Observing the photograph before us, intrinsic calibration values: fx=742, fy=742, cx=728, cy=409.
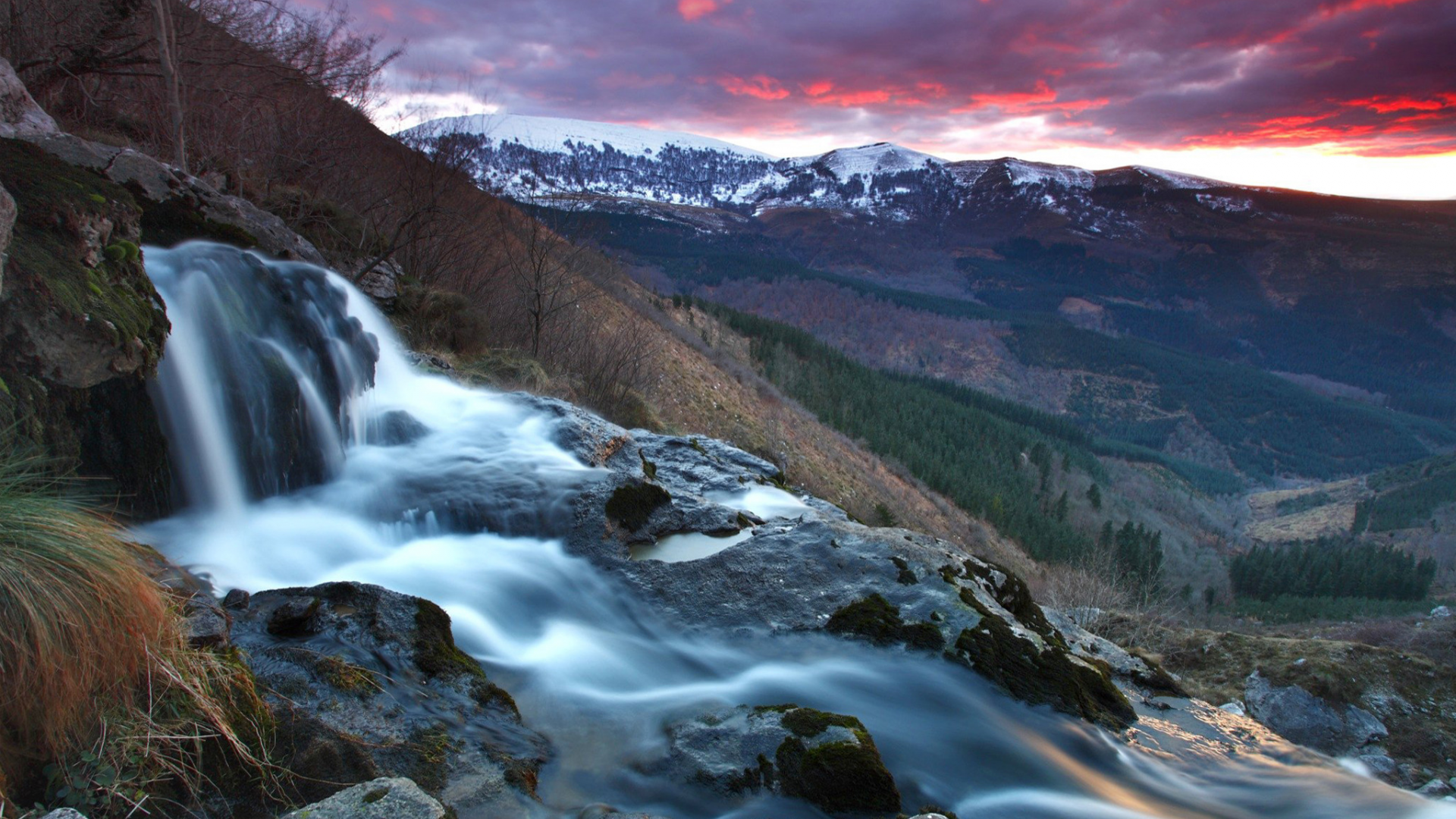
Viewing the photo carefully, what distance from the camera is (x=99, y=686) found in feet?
11.0

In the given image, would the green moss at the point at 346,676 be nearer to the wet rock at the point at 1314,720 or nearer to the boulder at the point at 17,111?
the boulder at the point at 17,111

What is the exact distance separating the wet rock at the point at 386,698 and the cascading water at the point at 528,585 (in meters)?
0.42

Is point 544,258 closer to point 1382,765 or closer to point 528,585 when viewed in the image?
point 528,585

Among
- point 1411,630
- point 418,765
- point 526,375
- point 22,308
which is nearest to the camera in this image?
point 418,765

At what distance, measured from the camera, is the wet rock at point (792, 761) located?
4.57 m

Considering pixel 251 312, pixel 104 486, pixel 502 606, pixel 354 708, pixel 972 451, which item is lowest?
pixel 972 451

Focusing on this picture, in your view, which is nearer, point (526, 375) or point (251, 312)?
point (251, 312)

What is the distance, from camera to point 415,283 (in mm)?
15734

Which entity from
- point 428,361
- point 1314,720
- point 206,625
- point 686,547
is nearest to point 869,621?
point 686,547

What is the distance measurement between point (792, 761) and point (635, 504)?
13.6ft

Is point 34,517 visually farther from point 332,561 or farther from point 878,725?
point 878,725

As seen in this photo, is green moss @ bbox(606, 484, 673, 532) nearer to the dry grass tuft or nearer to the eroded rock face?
the eroded rock face

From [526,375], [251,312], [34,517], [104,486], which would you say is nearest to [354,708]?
[34,517]

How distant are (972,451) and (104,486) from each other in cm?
11390
